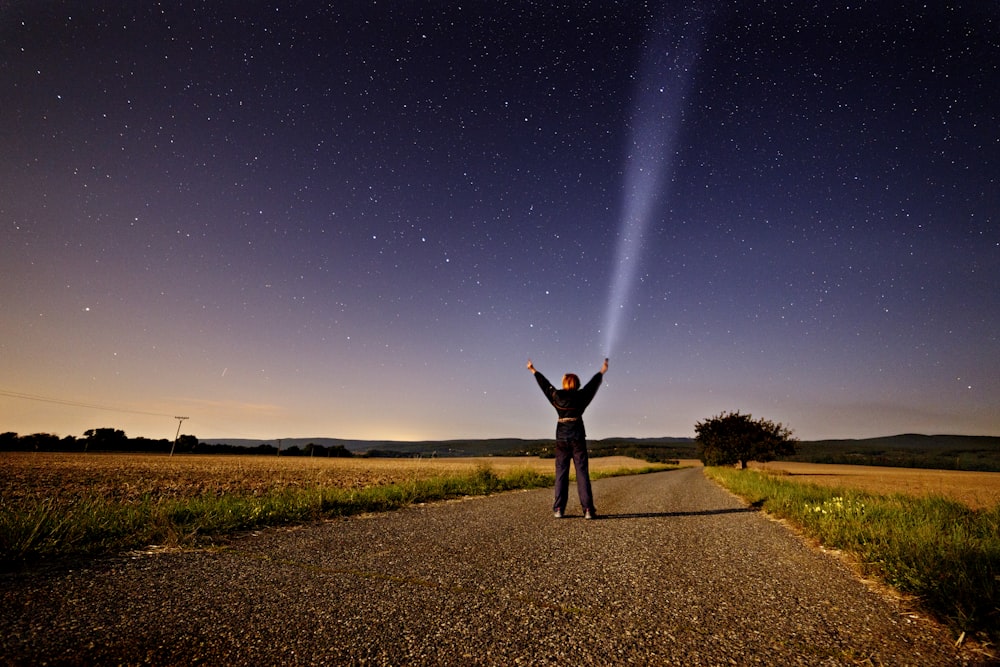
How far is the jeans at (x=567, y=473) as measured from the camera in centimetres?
659

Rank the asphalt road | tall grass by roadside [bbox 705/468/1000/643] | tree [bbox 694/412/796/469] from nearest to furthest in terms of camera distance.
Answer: the asphalt road → tall grass by roadside [bbox 705/468/1000/643] → tree [bbox 694/412/796/469]

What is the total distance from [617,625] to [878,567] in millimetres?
3111

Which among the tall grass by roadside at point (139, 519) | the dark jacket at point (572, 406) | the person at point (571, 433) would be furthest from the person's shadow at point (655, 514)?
the tall grass by roadside at point (139, 519)

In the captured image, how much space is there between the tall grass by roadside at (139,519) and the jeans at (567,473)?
2875 mm

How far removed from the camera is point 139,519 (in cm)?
463

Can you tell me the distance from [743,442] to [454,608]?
172ft

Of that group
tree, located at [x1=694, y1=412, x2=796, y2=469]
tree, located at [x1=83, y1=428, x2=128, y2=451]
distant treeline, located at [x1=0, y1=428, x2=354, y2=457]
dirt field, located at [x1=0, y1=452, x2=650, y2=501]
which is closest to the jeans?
dirt field, located at [x1=0, y1=452, x2=650, y2=501]

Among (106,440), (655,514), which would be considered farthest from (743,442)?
(106,440)

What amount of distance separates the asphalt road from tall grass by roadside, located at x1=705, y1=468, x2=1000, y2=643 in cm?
25

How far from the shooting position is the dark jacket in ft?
22.7

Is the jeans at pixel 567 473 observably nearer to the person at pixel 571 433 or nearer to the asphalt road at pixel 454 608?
the person at pixel 571 433

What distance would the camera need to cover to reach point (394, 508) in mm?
7371

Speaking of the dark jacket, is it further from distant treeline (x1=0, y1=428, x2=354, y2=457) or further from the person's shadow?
distant treeline (x1=0, y1=428, x2=354, y2=457)

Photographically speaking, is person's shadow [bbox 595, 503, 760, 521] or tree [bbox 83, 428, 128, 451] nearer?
person's shadow [bbox 595, 503, 760, 521]
